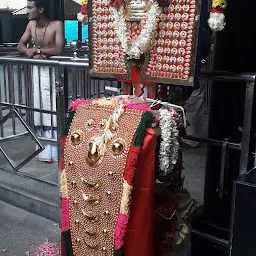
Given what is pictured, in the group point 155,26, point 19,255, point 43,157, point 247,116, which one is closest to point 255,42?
point 247,116

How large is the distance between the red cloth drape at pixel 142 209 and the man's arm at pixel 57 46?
2559 millimetres

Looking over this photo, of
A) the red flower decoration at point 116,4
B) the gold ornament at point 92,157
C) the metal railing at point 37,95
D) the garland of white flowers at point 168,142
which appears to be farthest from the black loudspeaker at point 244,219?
the metal railing at point 37,95

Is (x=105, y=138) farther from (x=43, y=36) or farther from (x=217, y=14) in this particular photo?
(x=43, y=36)

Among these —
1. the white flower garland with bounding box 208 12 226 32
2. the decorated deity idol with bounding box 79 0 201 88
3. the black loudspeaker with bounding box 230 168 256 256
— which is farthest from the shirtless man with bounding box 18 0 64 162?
the black loudspeaker with bounding box 230 168 256 256

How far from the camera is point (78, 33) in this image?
11.2 m

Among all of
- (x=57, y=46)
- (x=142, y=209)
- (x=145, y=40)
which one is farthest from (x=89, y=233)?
(x=57, y=46)

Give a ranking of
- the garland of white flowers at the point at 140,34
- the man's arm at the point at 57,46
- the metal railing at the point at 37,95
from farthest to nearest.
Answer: the man's arm at the point at 57,46, the metal railing at the point at 37,95, the garland of white flowers at the point at 140,34

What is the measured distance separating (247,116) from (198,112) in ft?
9.63

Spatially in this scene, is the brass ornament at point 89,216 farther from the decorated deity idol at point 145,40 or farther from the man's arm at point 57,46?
the man's arm at point 57,46

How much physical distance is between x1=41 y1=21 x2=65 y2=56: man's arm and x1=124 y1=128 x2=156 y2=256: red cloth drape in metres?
2.56

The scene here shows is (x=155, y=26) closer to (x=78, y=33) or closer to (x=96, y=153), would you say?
Answer: (x=96, y=153)

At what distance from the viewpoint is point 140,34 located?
2.15 m

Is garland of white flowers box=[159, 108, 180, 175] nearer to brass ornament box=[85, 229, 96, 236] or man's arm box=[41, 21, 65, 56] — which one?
brass ornament box=[85, 229, 96, 236]

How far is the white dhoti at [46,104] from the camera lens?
3.91m
